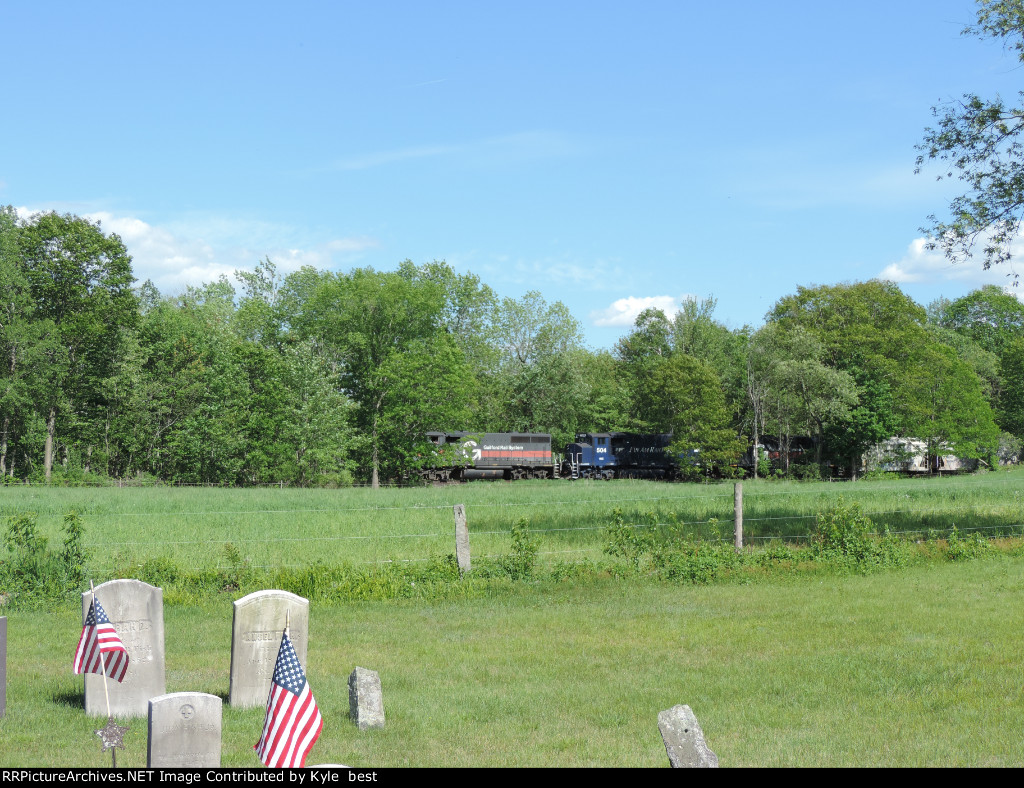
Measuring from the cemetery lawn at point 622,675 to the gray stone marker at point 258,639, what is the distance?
12.6 inches

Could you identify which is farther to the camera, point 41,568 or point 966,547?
point 966,547

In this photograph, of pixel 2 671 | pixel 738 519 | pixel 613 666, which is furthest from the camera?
pixel 738 519

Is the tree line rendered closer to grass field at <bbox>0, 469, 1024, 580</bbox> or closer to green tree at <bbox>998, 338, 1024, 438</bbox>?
green tree at <bbox>998, 338, 1024, 438</bbox>

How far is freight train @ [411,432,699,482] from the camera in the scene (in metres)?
56.5

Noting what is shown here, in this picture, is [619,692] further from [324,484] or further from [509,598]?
[324,484]

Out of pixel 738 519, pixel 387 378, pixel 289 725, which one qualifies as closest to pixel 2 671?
pixel 289 725

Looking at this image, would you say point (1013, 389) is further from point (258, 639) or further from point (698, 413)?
point (258, 639)

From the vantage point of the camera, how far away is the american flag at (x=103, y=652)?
672cm

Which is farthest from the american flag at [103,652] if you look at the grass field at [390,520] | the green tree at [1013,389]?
the green tree at [1013,389]

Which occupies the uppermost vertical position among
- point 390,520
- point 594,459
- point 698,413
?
point 698,413

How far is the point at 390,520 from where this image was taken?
23672 millimetres

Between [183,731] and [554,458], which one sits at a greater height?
[183,731]

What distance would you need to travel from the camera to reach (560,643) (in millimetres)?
10609

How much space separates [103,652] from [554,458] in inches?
2176
